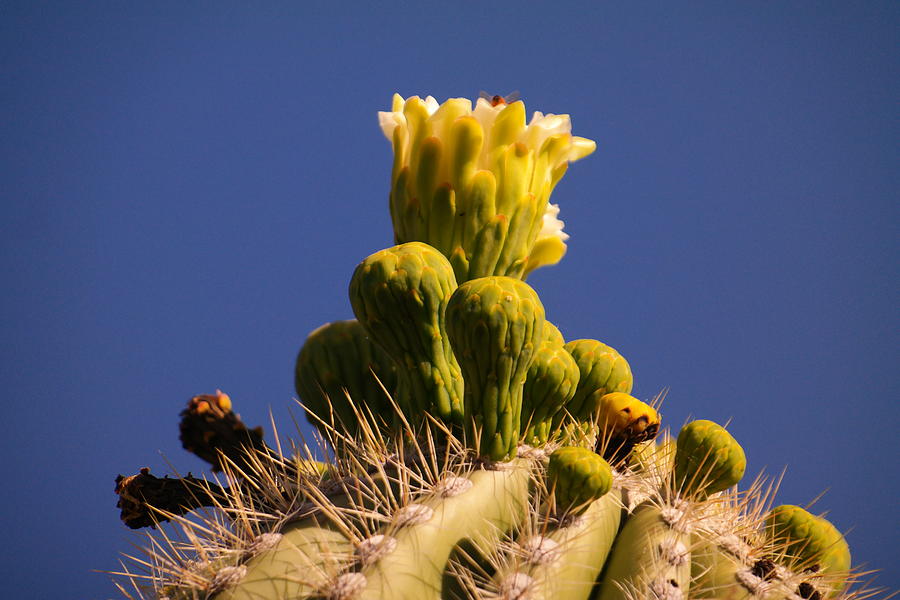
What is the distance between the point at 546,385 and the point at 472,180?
0.29m

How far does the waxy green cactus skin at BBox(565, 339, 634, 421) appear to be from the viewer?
3.39 feet

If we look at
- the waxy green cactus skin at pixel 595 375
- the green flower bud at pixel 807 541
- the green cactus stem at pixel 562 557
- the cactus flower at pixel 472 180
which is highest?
the cactus flower at pixel 472 180

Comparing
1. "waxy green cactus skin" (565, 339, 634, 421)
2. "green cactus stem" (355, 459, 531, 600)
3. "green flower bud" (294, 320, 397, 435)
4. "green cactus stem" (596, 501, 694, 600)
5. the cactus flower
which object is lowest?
"green cactus stem" (596, 501, 694, 600)

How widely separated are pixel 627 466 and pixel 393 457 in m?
0.35

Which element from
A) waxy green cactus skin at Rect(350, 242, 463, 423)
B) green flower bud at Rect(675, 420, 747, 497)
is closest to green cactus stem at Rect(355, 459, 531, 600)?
waxy green cactus skin at Rect(350, 242, 463, 423)

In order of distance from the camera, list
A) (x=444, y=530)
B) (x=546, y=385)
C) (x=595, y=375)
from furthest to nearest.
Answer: (x=595, y=375)
(x=546, y=385)
(x=444, y=530)

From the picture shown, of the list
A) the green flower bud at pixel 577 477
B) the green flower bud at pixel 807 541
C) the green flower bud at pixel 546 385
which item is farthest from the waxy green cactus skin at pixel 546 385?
the green flower bud at pixel 807 541

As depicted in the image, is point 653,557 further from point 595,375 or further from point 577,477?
point 595,375

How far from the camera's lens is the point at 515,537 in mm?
850

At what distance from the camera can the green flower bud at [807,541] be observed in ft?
3.08

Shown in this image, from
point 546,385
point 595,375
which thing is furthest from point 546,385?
point 595,375

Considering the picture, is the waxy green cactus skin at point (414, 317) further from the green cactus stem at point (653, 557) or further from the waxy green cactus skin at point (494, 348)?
the green cactus stem at point (653, 557)

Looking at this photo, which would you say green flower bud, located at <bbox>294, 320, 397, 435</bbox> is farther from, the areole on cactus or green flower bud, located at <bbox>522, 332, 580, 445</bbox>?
green flower bud, located at <bbox>522, 332, 580, 445</bbox>

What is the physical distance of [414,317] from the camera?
34.5 inches
